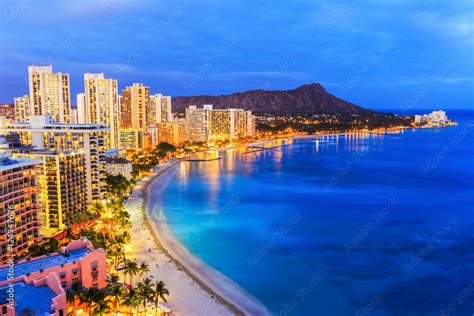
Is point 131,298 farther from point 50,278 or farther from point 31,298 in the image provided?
point 31,298

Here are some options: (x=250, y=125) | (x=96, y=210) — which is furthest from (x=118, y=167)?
(x=250, y=125)

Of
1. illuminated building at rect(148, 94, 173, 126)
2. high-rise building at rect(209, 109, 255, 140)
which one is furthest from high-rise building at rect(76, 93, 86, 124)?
high-rise building at rect(209, 109, 255, 140)

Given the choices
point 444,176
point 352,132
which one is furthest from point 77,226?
point 352,132

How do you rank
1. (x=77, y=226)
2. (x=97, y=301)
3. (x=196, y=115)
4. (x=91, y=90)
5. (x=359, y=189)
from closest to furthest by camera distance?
(x=97, y=301) → (x=77, y=226) → (x=359, y=189) → (x=91, y=90) → (x=196, y=115)

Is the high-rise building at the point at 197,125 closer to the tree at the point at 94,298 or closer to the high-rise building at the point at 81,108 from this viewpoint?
the high-rise building at the point at 81,108

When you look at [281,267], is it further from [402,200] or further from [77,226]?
[402,200]

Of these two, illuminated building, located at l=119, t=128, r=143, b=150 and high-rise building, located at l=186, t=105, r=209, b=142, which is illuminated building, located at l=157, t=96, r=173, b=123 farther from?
illuminated building, located at l=119, t=128, r=143, b=150
